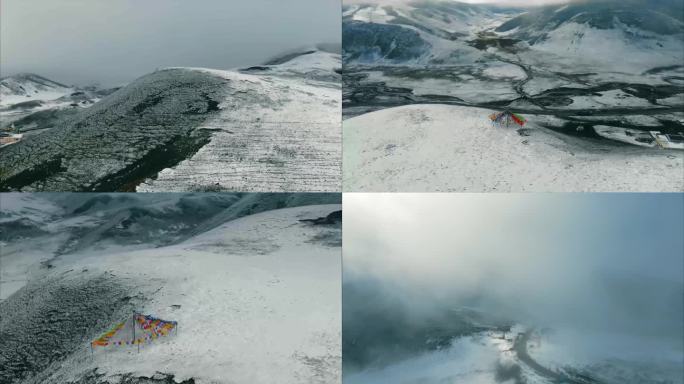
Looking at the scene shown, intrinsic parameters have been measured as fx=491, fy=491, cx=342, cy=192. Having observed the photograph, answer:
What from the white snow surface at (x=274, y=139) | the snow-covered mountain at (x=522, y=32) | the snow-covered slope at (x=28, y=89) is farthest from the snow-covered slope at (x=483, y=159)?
the snow-covered slope at (x=28, y=89)

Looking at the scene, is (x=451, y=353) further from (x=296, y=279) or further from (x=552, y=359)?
(x=296, y=279)

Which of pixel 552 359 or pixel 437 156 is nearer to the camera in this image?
pixel 552 359

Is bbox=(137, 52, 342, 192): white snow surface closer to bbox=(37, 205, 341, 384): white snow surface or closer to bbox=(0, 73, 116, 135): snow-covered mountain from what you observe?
bbox=(37, 205, 341, 384): white snow surface

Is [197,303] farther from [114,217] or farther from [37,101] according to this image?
[37,101]

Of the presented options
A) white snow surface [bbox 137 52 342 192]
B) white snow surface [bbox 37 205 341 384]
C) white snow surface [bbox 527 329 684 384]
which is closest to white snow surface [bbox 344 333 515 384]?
white snow surface [bbox 527 329 684 384]

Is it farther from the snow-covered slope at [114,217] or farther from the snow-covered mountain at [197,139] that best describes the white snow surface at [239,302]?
the snow-covered mountain at [197,139]

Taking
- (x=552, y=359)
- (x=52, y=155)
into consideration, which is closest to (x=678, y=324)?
(x=552, y=359)
